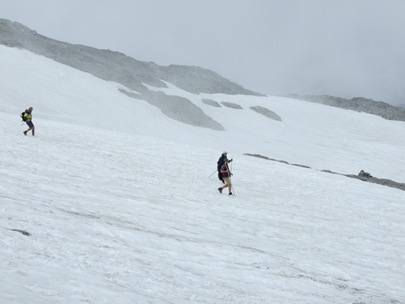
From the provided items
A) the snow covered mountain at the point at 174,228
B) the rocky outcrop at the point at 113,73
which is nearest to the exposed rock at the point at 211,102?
the rocky outcrop at the point at 113,73

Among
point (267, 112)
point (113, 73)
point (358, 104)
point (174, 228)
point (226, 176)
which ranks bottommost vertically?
point (174, 228)

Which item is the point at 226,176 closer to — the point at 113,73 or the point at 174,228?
the point at 174,228

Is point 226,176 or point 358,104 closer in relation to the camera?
point 226,176

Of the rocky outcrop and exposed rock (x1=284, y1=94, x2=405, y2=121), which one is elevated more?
exposed rock (x1=284, y1=94, x2=405, y2=121)

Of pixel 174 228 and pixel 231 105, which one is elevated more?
pixel 231 105

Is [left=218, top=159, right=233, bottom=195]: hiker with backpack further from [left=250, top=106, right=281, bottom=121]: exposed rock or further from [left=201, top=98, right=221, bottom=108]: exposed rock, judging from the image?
[left=201, top=98, right=221, bottom=108]: exposed rock

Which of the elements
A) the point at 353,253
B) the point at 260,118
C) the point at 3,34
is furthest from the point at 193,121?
the point at 353,253

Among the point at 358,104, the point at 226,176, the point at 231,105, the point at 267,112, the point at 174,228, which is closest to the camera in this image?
the point at 174,228

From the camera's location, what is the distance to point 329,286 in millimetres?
9133

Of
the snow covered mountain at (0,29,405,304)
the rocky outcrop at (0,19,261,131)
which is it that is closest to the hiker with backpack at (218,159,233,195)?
the snow covered mountain at (0,29,405,304)

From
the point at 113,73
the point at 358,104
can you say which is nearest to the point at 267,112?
the point at 113,73

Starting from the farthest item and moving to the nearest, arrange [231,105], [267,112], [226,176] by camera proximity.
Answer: [231,105] < [267,112] < [226,176]

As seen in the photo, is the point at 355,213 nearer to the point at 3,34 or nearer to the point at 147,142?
the point at 147,142

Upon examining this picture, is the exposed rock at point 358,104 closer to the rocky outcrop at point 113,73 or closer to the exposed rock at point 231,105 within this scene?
the rocky outcrop at point 113,73
